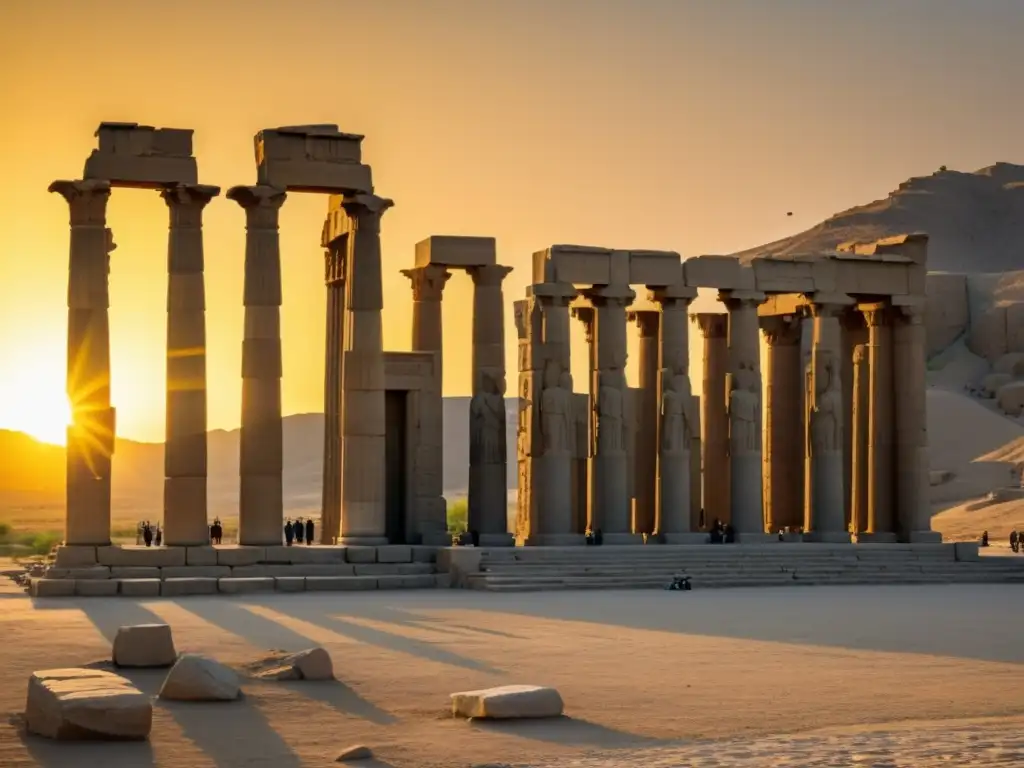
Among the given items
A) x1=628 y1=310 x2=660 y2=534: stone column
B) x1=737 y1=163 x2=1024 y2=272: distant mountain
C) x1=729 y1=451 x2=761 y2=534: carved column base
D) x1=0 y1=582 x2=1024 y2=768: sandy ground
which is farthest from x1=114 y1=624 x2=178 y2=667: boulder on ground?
x1=737 y1=163 x2=1024 y2=272: distant mountain

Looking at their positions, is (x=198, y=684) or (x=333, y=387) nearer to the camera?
(x=198, y=684)

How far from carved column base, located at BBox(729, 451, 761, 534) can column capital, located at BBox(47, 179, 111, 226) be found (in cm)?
1961

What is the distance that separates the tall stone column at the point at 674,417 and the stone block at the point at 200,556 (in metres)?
13.6

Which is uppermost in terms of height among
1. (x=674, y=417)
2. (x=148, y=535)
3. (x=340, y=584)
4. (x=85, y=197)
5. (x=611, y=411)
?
(x=85, y=197)

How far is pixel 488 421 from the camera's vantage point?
48.4m

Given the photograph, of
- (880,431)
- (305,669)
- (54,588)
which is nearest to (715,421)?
(880,431)

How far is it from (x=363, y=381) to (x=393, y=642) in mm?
17323

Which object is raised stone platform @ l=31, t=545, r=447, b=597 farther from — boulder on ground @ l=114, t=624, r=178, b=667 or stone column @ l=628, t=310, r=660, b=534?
boulder on ground @ l=114, t=624, r=178, b=667

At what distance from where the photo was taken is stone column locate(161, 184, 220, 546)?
135 feet

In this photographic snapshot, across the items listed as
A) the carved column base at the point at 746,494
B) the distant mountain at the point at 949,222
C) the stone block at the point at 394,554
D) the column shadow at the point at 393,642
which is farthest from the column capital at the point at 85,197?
the distant mountain at the point at 949,222

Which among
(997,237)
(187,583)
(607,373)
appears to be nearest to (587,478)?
(607,373)

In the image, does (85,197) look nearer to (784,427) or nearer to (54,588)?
(54,588)

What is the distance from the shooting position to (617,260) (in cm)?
4856

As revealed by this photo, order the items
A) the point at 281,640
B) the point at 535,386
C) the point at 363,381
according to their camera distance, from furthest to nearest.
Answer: the point at 535,386
the point at 363,381
the point at 281,640
